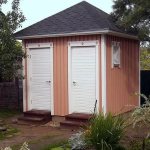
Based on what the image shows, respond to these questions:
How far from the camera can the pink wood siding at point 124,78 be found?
1200 centimetres

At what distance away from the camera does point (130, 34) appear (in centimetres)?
1287

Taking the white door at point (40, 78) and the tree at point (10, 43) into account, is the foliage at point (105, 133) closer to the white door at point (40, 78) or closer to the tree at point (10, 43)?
the white door at point (40, 78)

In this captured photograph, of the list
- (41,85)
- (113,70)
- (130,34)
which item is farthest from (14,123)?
(130,34)

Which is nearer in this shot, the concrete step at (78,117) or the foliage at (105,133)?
the foliage at (105,133)

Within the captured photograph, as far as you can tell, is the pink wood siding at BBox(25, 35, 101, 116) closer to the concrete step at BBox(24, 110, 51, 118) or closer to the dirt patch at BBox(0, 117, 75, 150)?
the concrete step at BBox(24, 110, 51, 118)

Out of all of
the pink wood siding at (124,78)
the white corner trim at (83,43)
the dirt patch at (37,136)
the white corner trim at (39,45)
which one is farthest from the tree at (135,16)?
the dirt patch at (37,136)

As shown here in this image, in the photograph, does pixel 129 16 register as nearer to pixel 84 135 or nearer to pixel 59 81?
pixel 59 81

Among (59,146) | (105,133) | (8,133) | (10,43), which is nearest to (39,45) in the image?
(10,43)

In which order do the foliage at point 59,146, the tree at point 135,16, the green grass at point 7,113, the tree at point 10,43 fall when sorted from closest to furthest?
the foliage at point 59,146
the tree at point 135,16
the tree at point 10,43
the green grass at point 7,113

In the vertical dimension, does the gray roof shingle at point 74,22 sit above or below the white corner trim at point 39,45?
above

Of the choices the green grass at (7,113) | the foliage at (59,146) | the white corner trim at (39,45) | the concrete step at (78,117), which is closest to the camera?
the foliage at (59,146)

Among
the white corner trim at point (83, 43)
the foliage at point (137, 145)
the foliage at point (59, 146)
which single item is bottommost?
the foliage at point (59, 146)

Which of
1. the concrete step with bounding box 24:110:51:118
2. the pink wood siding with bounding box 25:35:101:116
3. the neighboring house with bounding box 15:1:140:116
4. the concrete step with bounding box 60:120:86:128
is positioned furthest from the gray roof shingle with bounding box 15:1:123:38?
the concrete step with bounding box 60:120:86:128

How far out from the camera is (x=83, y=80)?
12.1 meters
